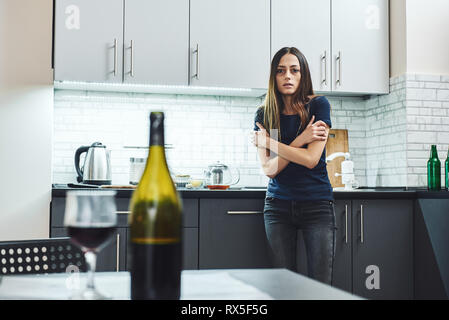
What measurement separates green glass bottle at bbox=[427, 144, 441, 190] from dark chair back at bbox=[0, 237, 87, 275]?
2.66 meters

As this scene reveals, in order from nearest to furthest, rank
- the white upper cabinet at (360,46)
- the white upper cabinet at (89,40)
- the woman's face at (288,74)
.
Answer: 1. the woman's face at (288,74)
2. the white upper cabinet at (89,40)
3. the white upper cabinet at (360,46)

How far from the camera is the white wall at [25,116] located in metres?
3.11

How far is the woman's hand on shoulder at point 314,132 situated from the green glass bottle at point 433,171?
1.25 m

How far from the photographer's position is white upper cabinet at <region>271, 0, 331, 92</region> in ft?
12.0

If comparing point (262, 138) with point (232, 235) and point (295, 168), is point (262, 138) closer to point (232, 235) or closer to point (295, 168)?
point (295, 168)

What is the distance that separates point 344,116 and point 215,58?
42.5 inches

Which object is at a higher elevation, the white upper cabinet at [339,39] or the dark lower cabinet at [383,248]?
the white upper cabinet at [339,39]

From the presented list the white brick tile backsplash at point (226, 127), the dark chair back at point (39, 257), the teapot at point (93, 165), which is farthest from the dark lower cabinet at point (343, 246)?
the dark chair back at point (39, 257)

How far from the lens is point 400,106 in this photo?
143 inches

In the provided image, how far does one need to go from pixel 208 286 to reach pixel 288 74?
1.76 meters

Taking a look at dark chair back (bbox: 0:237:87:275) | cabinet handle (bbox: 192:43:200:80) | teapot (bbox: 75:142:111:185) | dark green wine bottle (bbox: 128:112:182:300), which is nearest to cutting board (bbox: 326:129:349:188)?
cabinet handle (bbox: 192:43:200:80)

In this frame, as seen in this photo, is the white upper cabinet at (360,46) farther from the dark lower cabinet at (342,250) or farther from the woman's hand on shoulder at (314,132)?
the woman's hand on shoulder at (314,132)

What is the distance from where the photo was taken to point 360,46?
3.77m

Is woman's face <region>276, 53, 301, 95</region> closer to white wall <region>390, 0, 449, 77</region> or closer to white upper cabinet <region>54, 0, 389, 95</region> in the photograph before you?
white upper cabinet <region>54, 0, 389, 95</region>
